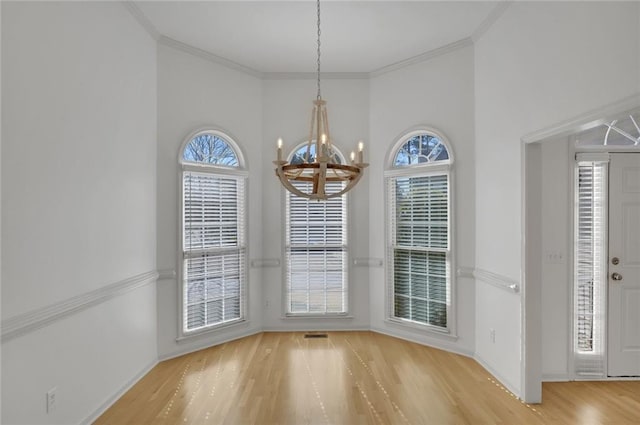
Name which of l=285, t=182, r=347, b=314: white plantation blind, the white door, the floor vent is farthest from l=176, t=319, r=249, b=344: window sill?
the white door

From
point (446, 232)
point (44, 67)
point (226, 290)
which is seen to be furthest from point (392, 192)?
point (44, 67)

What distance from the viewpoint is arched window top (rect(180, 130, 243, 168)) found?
429cm

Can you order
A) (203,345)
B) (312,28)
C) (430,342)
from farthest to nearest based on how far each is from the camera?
(430,342)
(203,345)
(312,28)

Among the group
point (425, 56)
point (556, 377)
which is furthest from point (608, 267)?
point (425, 56)

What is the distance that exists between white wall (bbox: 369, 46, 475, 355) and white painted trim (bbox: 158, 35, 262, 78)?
5.44 feet

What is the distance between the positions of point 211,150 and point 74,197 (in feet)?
6.73

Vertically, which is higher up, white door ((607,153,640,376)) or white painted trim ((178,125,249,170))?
white painted trim ((178,125,249,170))

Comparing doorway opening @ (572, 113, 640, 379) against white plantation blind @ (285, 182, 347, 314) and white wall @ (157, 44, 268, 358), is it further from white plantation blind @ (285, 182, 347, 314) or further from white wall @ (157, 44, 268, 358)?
white wall @ (157, 44, 268, 358)

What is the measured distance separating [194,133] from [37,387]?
9.31ft

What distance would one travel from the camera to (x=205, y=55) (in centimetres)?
439

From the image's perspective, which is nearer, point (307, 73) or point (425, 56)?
point (425, 56)

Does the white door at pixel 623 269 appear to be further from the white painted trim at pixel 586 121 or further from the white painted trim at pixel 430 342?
the white painted trim at pixel 430 342

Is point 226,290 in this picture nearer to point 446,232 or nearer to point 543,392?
point 446,232

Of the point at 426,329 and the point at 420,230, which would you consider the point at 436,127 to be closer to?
the point at 420,230
